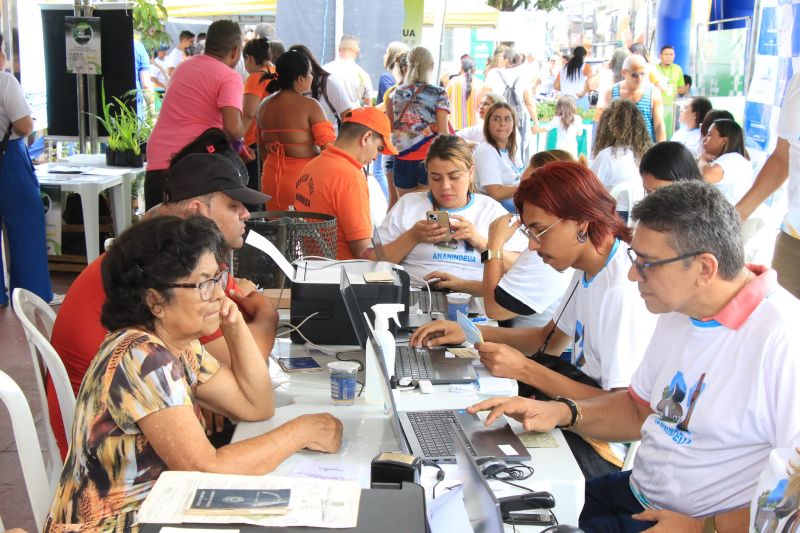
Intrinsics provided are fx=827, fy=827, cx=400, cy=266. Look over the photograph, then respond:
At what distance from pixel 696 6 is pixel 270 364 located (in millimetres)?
8849

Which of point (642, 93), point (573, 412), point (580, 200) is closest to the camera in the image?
point (573, 412)

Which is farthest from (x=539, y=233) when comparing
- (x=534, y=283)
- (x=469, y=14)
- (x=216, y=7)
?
(x=469, y=14)

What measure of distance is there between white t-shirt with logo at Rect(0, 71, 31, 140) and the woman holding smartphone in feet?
8.24

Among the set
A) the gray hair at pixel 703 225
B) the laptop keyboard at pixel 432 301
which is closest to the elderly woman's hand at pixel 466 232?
the laptop keyboard at pixel 432 301

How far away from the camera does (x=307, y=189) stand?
4.02 meters

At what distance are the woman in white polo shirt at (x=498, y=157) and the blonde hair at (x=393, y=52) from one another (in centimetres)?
260

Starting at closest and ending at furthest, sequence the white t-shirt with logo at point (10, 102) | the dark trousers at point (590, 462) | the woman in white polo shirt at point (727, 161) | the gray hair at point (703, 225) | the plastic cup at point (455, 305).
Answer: the gray hair at point (703, 225)
the dark trousers at point (590, 462)
the plastic cup at point (455, 305)
the white t-shirt with logo at point (10, 102)
the woman in white polo shirt at point (727, 161)

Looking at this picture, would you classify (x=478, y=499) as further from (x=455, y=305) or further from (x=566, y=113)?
(x=566, y=113)

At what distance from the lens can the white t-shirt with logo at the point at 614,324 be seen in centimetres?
236

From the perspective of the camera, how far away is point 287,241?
335cm

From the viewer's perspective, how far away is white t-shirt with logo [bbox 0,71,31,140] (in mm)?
4895

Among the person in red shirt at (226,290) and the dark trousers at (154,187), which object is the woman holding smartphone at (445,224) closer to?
the person in red shirt at (226,290)

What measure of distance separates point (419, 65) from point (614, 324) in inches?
190

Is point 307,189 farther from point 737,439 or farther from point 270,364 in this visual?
point 737,439
